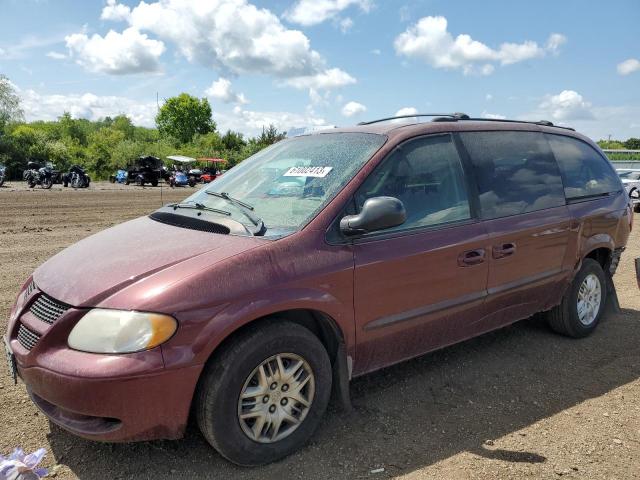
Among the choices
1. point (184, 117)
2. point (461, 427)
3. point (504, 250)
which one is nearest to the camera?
point (461, 427)

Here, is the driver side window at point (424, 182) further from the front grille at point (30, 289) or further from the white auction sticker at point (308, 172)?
the front grille at point (30, 289)

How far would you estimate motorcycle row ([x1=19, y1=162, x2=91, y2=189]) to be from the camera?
27.5 metres

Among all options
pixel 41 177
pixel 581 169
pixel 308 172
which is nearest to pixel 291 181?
pixel 308 172

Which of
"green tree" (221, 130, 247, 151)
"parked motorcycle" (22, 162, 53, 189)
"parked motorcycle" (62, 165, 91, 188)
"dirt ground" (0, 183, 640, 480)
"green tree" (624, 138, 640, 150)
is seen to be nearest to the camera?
"dirt ground" (0, 183, 640, 480)

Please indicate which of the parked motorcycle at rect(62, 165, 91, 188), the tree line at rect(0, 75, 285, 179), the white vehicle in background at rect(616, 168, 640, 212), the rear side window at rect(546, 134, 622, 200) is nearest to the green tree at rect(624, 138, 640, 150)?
the tree line at rect(0, 75, 285, 179)

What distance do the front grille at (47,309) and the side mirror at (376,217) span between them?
147cm

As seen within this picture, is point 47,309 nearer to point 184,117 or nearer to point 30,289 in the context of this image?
point 30,289

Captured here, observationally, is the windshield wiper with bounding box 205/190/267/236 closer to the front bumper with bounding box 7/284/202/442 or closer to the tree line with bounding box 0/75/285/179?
the front bumper with bounding box 7/284/202/442

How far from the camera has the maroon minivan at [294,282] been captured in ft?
7.89

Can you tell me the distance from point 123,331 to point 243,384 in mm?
616

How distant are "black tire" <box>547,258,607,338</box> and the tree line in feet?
35.0

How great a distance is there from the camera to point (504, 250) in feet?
12.1

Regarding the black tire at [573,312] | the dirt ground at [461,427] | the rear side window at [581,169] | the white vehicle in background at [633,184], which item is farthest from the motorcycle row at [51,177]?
the black tire at [573,312]

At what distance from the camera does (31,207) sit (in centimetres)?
1603
